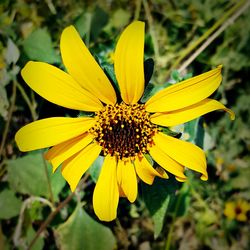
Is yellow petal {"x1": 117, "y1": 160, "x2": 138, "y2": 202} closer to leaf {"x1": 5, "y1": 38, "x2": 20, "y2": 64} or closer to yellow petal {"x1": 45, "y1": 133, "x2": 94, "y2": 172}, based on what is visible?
yellow petal {"x1": 45, "y1": 133, "x2": 94, "y2": 172}

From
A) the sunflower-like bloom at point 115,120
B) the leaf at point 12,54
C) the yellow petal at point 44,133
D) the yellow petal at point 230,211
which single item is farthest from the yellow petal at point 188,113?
the yellow petal at point 230,211

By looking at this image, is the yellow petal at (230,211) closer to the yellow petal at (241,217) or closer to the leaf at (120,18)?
the yellow petal at (241,217)

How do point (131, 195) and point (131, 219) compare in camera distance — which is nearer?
point (131, 195)

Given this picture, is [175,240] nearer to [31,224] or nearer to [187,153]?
[31,224]

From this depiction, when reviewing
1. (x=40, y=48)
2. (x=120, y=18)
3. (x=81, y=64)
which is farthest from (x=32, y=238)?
(x=120, y=18)

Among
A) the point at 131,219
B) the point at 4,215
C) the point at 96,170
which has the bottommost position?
the point at 131,219

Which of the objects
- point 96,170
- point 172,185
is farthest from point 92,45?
point 172,185

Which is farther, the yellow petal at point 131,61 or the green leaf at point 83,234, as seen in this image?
the green leaf at point 83,234
